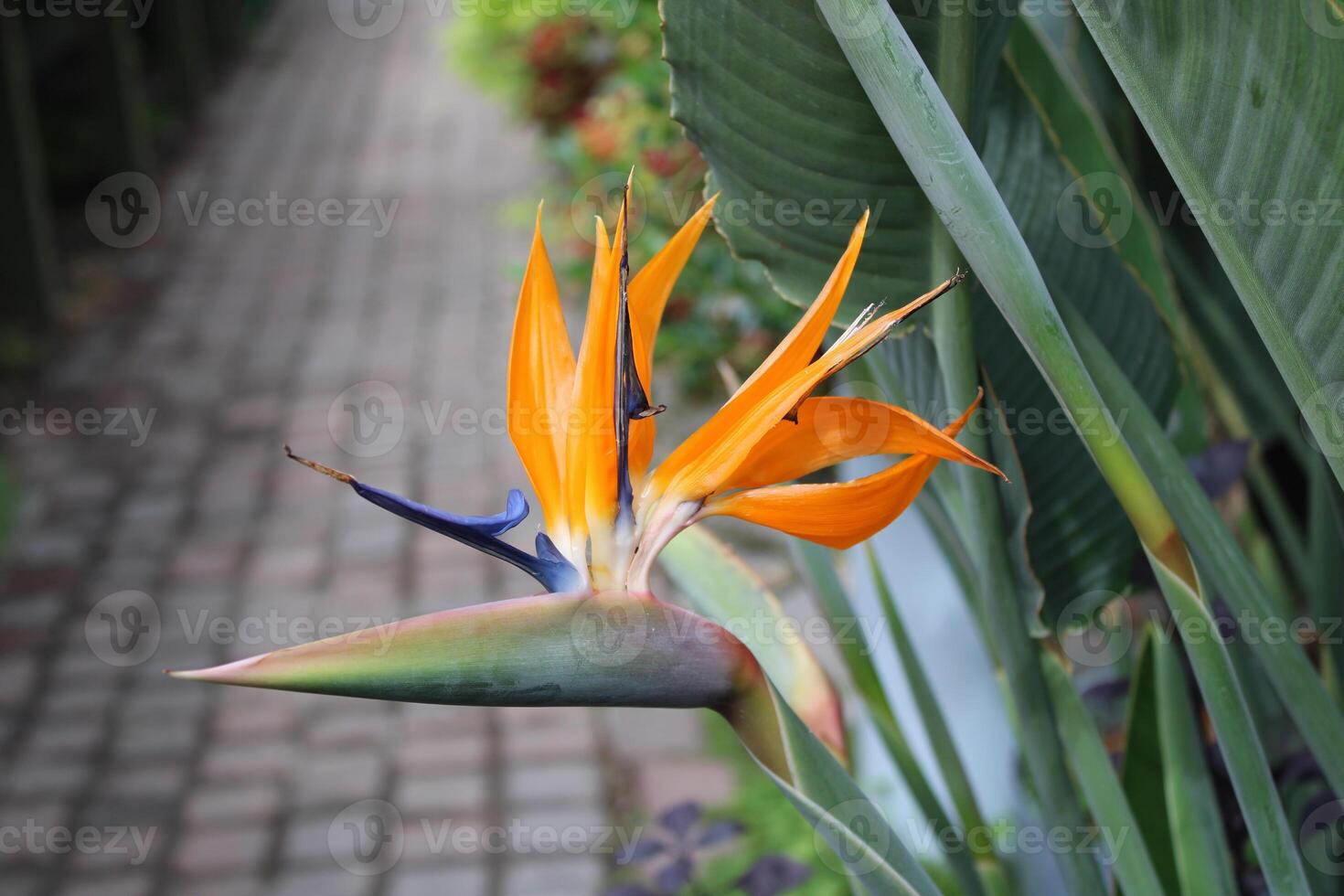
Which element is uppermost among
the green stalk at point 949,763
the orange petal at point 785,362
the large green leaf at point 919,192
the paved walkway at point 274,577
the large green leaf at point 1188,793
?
the paved walkway at point 274,577

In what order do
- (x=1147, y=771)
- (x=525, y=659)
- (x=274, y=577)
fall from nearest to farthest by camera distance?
1. (x=525, y=659)
2. (x=1147, y=771)
3. (x=274, y=577)

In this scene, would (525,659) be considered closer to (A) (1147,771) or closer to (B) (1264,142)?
(B) (1264,142)

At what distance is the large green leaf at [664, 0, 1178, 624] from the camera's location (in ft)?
2.05

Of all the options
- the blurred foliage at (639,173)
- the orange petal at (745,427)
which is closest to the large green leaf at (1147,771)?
the orange petal at (745,427)

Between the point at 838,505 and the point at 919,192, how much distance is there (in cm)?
23

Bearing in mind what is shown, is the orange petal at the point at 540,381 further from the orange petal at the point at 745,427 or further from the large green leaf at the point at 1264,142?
the large green leaf at the point at 1264,142

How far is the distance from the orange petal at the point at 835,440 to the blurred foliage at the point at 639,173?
4.21 feet

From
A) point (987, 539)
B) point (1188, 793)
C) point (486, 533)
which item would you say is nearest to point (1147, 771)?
point (1188, 793)

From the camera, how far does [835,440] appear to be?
525 mm

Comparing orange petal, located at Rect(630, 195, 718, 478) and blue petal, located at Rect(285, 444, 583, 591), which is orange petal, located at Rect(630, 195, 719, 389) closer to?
orange petal, located at Rect(630, 195, 718, 478)

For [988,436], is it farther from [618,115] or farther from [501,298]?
[501,298]

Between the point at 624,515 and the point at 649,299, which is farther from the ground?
the point at 649,299

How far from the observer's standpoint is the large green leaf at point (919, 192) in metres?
0.63

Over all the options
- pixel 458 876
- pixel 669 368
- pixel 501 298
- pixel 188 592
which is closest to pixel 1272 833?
pixel 458 876
